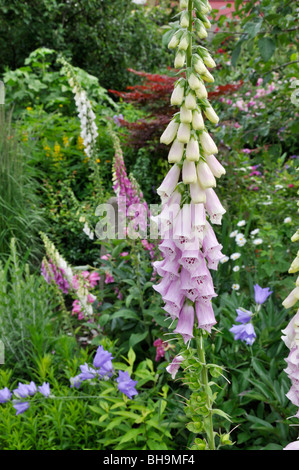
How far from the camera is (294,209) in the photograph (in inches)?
149

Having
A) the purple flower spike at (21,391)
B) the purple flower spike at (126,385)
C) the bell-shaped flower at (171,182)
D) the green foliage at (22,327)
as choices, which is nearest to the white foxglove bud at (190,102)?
the bell-shaped flower at (171,182)

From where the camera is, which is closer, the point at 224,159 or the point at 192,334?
the point at 192,334

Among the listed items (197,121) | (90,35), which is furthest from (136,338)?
(90,35)

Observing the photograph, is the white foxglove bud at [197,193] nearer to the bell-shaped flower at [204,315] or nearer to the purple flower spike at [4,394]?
the bell-shaped flower at [204,315]

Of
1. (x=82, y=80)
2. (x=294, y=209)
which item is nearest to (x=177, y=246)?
(x=294, y=209)

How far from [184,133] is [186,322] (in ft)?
1.76

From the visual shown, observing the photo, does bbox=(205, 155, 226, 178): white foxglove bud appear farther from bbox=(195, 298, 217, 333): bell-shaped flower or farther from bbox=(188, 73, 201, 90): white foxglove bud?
bbox=(195, 298, 217, 333): bell-shaped flower

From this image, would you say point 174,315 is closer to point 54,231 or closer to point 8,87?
point 54,231

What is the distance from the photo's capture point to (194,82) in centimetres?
118

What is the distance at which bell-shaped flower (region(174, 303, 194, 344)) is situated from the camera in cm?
132

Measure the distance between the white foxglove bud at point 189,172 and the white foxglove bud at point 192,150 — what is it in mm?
42

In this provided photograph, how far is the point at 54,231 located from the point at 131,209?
2259 millimetres
